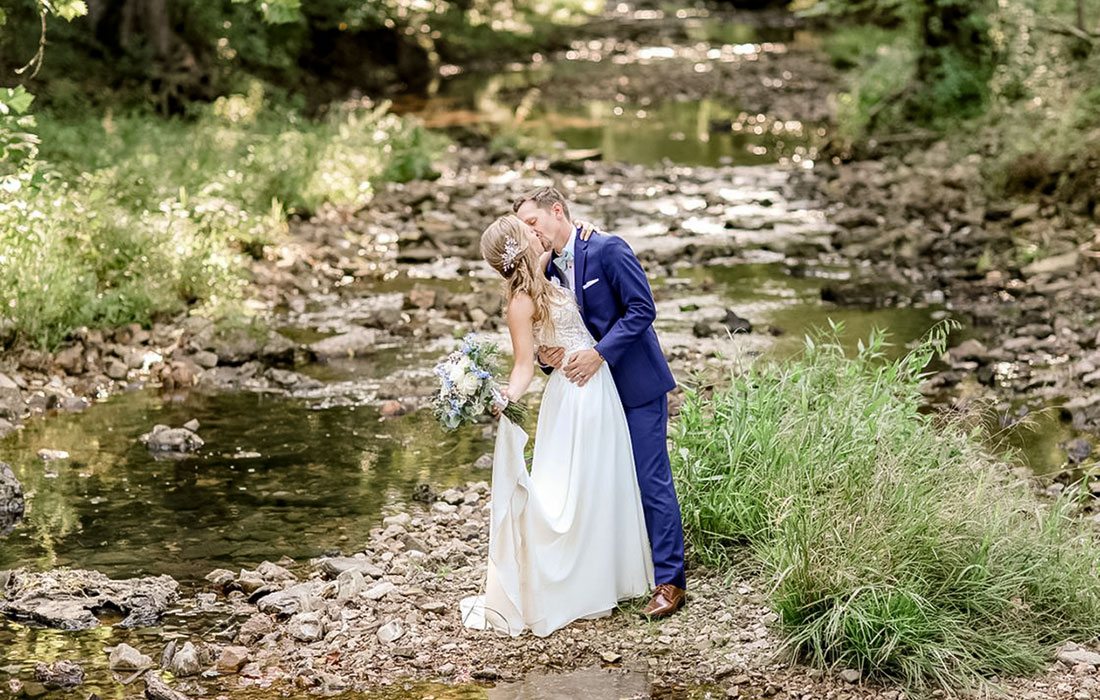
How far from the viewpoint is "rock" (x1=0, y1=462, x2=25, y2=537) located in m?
9.45

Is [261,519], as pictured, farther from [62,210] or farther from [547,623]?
[62,210]

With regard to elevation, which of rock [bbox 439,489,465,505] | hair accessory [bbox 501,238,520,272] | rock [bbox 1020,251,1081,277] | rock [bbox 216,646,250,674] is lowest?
rock [bbox 216,646,250,674]

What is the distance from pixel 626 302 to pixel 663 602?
1.53m

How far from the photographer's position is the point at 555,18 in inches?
2205

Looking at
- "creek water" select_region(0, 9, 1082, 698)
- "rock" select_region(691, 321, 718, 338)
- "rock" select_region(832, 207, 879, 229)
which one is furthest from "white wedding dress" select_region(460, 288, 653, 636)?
"rock" select_region(832, 207, 879, 229)

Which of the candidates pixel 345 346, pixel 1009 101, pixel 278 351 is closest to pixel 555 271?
pixel 278 351

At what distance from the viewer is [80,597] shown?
7.98 m

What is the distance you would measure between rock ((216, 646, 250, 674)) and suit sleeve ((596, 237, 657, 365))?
2.31 meters

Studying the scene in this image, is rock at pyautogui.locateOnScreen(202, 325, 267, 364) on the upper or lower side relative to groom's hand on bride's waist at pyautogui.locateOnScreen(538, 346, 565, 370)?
lower

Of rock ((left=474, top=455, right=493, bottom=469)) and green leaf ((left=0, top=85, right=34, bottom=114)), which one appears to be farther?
green leaf ((left=0, top=85, right=34, bottom=114))

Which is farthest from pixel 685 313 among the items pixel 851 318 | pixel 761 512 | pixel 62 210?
pixel 761 512

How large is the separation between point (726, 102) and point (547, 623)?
93.3 ft

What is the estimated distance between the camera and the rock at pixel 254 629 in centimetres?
748

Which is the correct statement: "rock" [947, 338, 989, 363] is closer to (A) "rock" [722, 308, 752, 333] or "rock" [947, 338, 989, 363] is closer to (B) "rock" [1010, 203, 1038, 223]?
(A) "rock" [722, 308, 752, 333]
